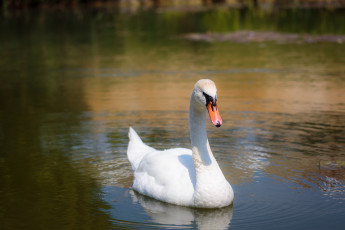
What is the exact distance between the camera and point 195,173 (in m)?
6.65

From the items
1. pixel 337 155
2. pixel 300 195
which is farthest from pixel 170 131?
pixel 300 195

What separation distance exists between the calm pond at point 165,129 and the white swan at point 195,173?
137 mm

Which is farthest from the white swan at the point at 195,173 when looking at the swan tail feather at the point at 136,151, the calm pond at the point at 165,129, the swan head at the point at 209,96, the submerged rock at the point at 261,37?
the submerged rock at the point at 261,37

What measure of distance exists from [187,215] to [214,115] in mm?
1167

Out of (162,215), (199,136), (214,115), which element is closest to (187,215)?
(162,215)

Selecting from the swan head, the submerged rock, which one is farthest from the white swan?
the submerged rock

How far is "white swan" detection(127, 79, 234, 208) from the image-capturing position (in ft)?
21.0

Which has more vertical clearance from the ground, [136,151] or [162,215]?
[136,151]

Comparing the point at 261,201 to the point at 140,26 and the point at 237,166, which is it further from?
the point at 140,26

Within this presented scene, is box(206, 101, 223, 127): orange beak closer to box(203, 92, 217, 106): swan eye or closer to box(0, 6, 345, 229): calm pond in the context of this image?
box(203, 92, 217, 106): swan eye

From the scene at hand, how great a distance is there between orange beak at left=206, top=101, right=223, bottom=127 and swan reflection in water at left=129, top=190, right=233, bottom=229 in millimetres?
1045

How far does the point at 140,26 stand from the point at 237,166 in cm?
2461

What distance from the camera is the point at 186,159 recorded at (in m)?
7.04

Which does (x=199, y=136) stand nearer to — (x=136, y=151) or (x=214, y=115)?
(x=214, y=115)
